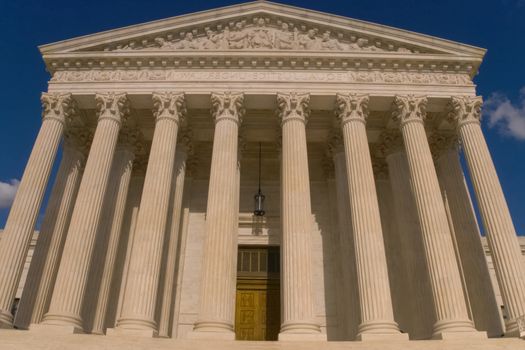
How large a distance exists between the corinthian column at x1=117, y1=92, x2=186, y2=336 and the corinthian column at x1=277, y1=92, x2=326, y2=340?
551 cm

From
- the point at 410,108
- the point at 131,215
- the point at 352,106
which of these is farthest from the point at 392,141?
the point at 131,215

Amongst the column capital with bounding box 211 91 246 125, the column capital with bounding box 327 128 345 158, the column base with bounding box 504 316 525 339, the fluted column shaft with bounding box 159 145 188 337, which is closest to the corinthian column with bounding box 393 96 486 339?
the column base with bounding box 504 316 525 339

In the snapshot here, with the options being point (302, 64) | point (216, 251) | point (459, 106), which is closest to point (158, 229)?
point (216, 251)

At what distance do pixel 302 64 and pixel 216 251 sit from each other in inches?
443

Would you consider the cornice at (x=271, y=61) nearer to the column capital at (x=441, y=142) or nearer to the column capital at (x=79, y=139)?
the column capital at (x=79, y=139)

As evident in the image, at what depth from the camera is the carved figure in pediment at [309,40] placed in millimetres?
25234

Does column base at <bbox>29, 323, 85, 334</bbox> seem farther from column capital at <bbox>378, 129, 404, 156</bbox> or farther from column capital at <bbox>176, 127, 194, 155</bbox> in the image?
column capital at <bbox>378, 129, 404, 156</bbox>

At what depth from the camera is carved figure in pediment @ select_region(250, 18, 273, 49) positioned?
82.8 feet

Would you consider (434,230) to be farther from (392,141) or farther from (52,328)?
(52,328)

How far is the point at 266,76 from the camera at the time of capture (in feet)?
79.9

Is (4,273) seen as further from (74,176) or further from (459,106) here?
(459,106)

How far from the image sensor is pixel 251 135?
1097 inches

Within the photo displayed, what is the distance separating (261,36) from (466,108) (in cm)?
1172

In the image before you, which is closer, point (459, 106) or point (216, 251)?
point (216, 251)
